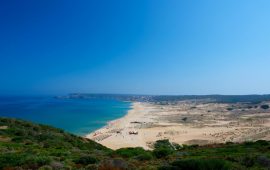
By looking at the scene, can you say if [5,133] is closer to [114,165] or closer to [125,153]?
[125,153]

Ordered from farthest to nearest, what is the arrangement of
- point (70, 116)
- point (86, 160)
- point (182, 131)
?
point (70, 116) → point (182, 131) → point (86, 160)

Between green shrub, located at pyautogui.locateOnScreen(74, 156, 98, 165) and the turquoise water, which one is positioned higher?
green shrub, located at pyautogui.locateOnScreen(74, 156, 98, 165)

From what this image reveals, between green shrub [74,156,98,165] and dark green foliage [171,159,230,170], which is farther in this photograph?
green shrub [74,156,98,165]

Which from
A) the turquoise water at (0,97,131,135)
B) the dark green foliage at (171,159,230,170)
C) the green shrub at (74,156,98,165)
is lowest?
the turquoise water at (0,97,131,135)

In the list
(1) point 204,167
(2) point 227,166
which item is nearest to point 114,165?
(1) point 204,167

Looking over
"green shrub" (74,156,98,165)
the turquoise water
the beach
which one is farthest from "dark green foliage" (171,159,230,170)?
the turquoise water

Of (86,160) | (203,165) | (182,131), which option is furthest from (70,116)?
(203,165)

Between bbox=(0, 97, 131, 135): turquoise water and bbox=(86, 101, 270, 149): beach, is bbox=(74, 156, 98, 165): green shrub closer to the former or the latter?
bbox=(86, 101, 270, 149): beach

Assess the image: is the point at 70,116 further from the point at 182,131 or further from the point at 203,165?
the point at 203,165

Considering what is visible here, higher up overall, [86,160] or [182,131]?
[86,160]

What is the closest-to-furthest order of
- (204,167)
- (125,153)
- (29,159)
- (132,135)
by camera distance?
(204,167)
(29,159)
(125,153)
(132,135)

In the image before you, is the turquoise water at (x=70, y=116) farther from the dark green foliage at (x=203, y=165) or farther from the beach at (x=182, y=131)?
the dark green foliage at (x=203, y=165)
